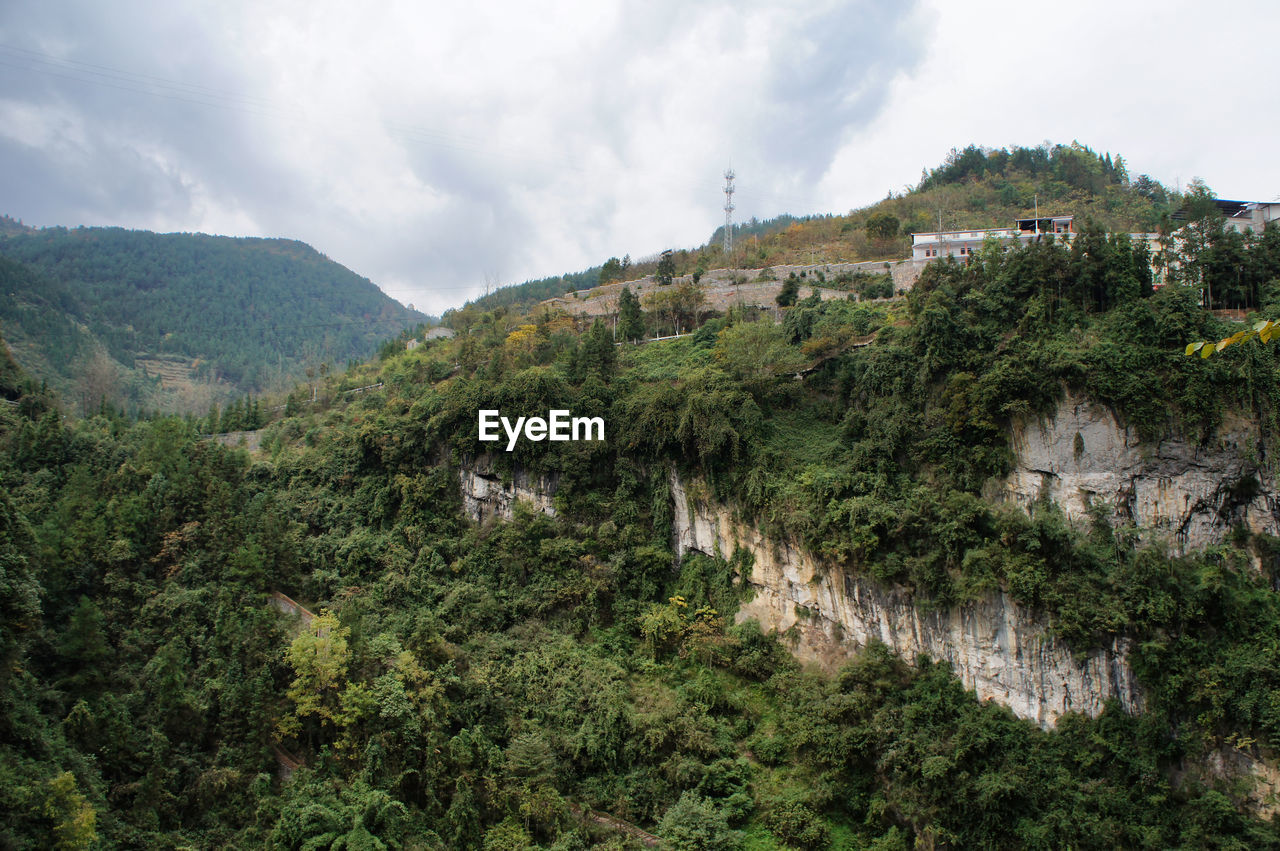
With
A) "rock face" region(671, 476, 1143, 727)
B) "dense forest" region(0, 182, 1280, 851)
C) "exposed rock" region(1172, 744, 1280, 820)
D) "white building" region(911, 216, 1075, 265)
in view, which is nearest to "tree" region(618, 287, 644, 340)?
"dense forest" region(0, 182, 1280, 851)

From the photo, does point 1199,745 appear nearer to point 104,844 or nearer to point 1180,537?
point 1180,537

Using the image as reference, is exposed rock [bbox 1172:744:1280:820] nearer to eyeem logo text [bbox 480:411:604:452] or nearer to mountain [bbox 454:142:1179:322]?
eyeem logo text [bbox 480:411:604:452]

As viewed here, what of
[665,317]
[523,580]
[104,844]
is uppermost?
[665,317]

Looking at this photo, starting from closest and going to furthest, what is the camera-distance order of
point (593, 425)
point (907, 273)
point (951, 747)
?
point (951, 747)
point (593, 425)
point (907, 273)

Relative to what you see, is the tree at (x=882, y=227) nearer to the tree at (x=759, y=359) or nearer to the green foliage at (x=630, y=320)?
the green foliage at (x=630, y=320)

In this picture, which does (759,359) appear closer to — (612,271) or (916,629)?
(916,629)

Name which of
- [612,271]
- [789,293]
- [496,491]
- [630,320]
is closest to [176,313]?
[612,271]

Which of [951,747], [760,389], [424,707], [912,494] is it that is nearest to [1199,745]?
[951,747]
